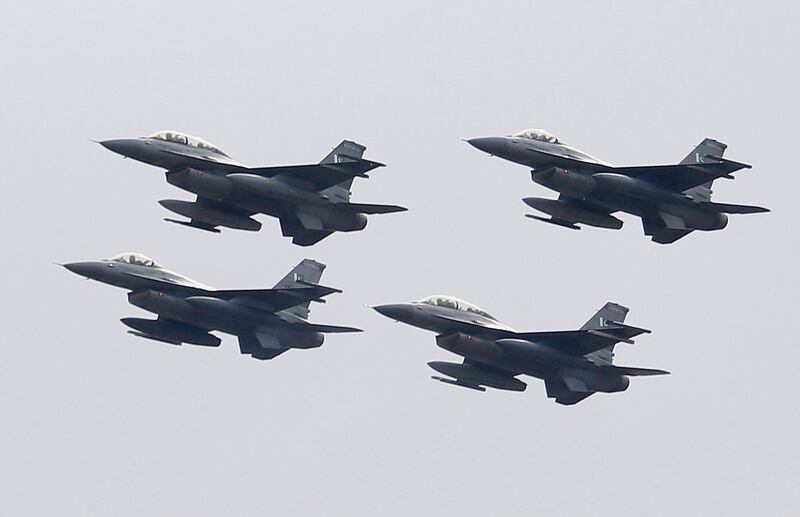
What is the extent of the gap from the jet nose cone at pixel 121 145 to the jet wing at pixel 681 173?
20.4 meters

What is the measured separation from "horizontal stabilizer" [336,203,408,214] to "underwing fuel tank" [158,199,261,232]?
14.7ft

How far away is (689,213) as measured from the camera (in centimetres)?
9081

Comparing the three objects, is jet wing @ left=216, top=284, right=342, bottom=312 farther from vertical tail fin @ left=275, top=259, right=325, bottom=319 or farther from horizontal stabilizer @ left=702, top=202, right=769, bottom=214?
horizontal stabilizer @ left=702, top=202, right=769, bottom=214

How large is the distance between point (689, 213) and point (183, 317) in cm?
2230

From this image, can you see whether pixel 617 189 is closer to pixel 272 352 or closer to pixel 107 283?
pixel 272 352

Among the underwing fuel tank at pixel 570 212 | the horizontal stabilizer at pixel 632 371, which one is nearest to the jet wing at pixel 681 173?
the underwing fuel tank at pixel 570 212

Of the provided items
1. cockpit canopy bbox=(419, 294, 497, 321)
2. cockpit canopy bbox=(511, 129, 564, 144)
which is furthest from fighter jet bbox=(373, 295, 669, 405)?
cockpit canopy bbox=(511, 129, 564, 144)

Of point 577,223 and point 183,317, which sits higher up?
point 577,223

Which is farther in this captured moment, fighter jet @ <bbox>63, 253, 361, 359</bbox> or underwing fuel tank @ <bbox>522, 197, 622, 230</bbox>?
underwing fuel tank @ <bbox>522, 197, 622, 230</bbox>

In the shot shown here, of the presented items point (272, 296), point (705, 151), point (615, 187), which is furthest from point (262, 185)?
point (705, 151)

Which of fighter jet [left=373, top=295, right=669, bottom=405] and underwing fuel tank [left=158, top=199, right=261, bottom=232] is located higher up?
underwing fuel tank [left=158, top=199, right=261, bottom=232]

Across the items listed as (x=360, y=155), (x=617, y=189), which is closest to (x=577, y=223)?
(x=617, y=189)

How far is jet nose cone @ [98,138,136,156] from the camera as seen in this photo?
8825 cm

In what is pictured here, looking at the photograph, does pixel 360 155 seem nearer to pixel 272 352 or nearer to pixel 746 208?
pixel 272 352
